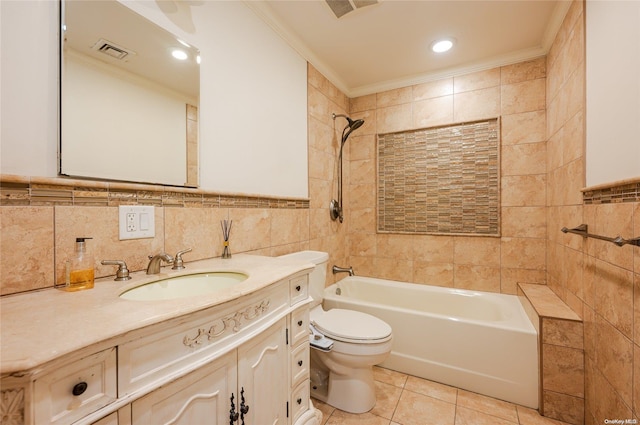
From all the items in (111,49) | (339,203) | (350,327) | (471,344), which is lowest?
(471,344)

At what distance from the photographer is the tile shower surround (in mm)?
1049

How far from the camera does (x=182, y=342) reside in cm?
66

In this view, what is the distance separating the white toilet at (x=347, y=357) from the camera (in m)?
1.49

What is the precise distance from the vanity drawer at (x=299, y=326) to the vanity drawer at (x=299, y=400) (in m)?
0.20

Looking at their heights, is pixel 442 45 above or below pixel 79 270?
above

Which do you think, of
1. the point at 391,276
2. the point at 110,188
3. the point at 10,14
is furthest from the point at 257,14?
the point at 391,276

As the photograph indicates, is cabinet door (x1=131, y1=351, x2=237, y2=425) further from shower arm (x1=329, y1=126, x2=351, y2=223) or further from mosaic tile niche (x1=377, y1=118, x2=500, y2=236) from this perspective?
mosaic tile niche (x1=377, y1=118, x2=500, y2=236)

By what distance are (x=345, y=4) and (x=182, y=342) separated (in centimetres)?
193

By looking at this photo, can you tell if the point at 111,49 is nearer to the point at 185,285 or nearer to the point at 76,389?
the point at 185,285

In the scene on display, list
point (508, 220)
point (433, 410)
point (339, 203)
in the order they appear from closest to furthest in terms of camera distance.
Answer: point (433, 410), point (508, 220), point (339, 203)

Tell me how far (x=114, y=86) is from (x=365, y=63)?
1.95 meters

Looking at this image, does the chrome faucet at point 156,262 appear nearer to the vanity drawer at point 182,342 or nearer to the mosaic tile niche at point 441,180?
the vanity drawer at point 182,342

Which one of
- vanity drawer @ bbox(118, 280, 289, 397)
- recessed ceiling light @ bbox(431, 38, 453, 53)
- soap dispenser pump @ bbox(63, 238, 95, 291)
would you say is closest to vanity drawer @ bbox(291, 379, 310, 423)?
vanity drawer @ bbox(118, 280, 289, 397)

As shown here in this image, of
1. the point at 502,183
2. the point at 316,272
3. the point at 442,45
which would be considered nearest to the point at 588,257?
the point at 502,183
